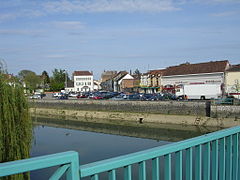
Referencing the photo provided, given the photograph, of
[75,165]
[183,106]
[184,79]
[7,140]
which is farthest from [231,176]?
[184,79]

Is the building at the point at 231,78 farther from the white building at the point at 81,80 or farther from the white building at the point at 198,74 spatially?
the white building at the point at 81,80

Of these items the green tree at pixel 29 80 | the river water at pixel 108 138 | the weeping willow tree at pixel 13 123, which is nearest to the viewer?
the weeping willow tree at pixel 13 123

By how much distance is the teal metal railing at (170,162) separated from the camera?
141 cm

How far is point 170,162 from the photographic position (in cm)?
209

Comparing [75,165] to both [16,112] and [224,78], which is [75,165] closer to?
[16,112]

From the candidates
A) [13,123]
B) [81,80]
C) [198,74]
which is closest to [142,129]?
[13,123]

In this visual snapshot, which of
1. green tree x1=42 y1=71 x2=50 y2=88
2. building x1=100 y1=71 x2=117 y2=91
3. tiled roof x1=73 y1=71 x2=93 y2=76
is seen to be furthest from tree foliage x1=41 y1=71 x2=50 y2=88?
building x1=100 y1=71 x2=117 y2=91

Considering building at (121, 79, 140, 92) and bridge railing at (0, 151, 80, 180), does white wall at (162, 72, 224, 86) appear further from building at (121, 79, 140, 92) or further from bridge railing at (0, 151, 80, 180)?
bridge railing at (0, 151, 80, 180)

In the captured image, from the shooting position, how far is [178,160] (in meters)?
2.15

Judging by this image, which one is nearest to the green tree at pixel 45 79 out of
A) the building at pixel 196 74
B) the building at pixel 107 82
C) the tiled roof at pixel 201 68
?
the building at pixel 107 82

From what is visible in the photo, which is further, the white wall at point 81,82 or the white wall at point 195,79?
the white wall at point 81,82

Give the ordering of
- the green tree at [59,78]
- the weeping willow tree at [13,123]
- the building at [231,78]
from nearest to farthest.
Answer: the weeping willow tree at [13,123] < the building at [231,78] < the green tree at [59,78]

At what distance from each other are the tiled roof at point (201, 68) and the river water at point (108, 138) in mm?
22849

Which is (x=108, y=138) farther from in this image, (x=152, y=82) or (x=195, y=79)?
(x=152, y=82)
